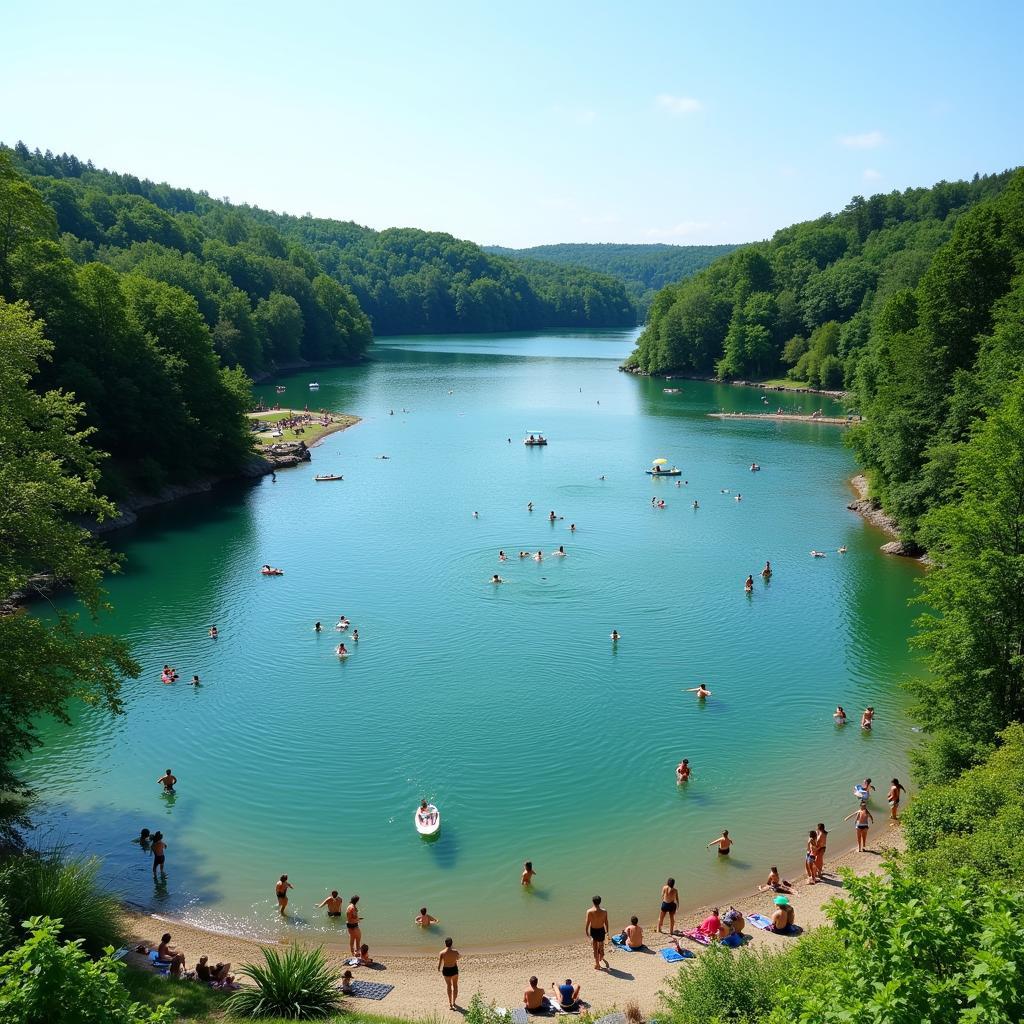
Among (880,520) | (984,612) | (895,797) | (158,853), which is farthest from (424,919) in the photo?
(880,520)

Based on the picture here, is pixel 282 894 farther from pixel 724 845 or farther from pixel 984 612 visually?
pixel 984 612

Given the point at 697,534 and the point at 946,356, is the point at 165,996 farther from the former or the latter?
the point at 946,356

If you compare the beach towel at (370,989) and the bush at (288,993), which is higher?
the bush at (288,993)

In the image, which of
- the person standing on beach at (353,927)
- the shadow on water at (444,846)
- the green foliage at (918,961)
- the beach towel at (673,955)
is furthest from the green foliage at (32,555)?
the green foliage at (918,961)

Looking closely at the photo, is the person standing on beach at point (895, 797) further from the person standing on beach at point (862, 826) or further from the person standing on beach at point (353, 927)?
the person standing on beach at point (353, 927)

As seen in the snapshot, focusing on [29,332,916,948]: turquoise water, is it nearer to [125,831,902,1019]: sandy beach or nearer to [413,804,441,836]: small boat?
[413,804,441,836]: small boat

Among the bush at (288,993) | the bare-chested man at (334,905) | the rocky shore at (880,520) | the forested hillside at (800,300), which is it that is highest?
the forested hillside at (800,300)
